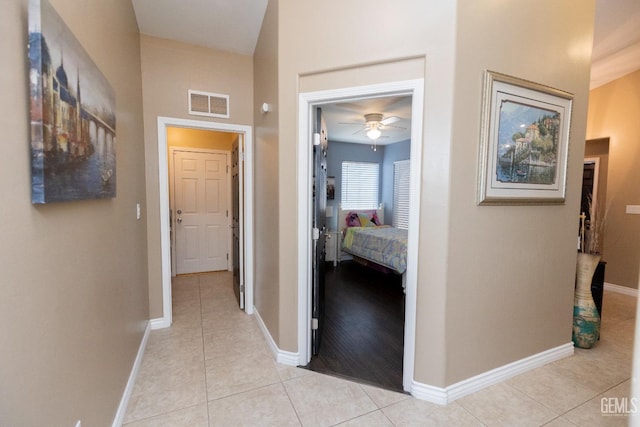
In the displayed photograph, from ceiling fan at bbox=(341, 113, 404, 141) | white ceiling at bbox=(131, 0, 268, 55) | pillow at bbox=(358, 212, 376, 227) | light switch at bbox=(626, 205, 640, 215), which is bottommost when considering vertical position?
pillow at bbox=(358, 212, 376, 227)

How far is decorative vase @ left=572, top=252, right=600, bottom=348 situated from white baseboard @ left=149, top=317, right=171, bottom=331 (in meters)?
3.89

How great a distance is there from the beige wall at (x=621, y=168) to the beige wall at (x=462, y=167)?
2.51 metres

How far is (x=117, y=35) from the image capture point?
1.85 meters

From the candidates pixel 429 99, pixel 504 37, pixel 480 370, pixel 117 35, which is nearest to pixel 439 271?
pixel 480 370

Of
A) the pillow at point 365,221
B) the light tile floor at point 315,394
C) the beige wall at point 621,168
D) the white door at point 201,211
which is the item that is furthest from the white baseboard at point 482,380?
the white door at point 201,211

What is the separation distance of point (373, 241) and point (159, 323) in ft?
10.4

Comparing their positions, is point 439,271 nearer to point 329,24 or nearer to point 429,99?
point 429,99

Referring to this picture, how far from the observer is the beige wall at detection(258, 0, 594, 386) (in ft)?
5.67

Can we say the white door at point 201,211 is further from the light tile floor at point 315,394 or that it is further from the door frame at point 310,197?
the door frame at point 310,197

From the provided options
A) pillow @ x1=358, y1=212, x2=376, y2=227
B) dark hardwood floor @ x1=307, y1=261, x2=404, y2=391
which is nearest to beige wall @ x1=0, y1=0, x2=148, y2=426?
dark hardwood floor @ x1=307, y1=261, x2=404, y2=391

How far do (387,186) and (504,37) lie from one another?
4.69 meters

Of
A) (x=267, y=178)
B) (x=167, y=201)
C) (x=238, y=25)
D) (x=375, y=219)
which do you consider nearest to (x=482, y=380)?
(x=267, y=178)

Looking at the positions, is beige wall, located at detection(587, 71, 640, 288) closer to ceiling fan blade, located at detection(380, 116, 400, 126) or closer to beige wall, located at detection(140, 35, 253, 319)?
ceiling fan blade, located at detection(380, 116, 400, 126)

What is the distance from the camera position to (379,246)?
14.6 feet
